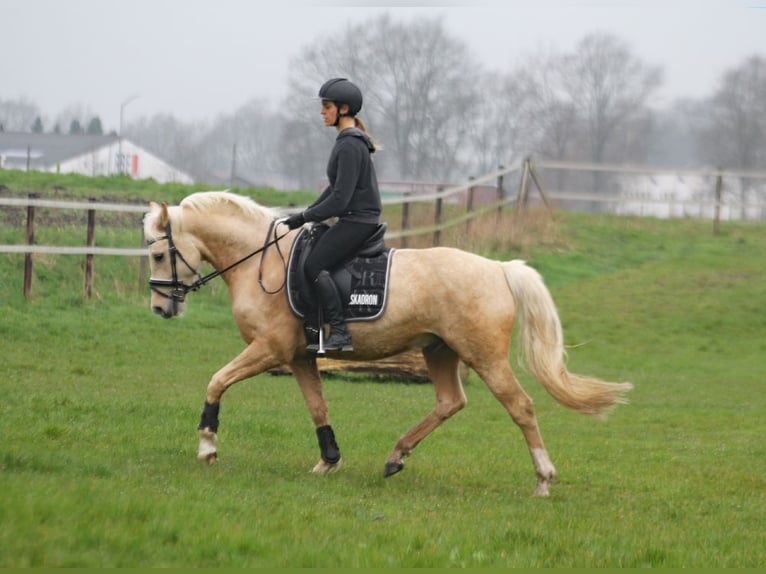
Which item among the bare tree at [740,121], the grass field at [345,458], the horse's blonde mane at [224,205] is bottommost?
the grass field at [345,458]

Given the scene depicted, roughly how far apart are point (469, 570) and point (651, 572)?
38.6 inches

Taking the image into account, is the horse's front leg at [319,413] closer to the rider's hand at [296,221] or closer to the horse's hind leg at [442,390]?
the horse's hind leg at [442,390]

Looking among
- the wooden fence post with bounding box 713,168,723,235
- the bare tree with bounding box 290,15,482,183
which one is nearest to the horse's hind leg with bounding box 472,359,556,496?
the wooden fence post with bounding box 713,168,723,235

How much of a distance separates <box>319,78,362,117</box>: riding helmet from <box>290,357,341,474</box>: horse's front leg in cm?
215

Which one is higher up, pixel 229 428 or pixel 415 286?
pixel 415 286

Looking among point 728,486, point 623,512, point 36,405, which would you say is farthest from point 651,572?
point 36,405

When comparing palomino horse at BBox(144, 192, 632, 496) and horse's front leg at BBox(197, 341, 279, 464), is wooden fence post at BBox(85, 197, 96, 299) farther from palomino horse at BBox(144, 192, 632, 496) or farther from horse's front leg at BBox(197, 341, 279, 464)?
horse's front leg at BBox(197, 341, 279, 464)

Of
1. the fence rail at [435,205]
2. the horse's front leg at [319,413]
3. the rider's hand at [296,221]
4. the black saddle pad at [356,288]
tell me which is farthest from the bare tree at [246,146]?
the black saddle pad at [356,288]

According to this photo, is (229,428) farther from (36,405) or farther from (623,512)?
(623,512)

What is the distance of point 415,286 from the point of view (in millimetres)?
9875

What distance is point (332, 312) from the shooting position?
389 inches

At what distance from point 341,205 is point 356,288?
2.22 feet

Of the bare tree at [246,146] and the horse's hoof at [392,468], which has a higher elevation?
the bare tree at [246,146]

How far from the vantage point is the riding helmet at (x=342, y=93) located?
984 centimetres
